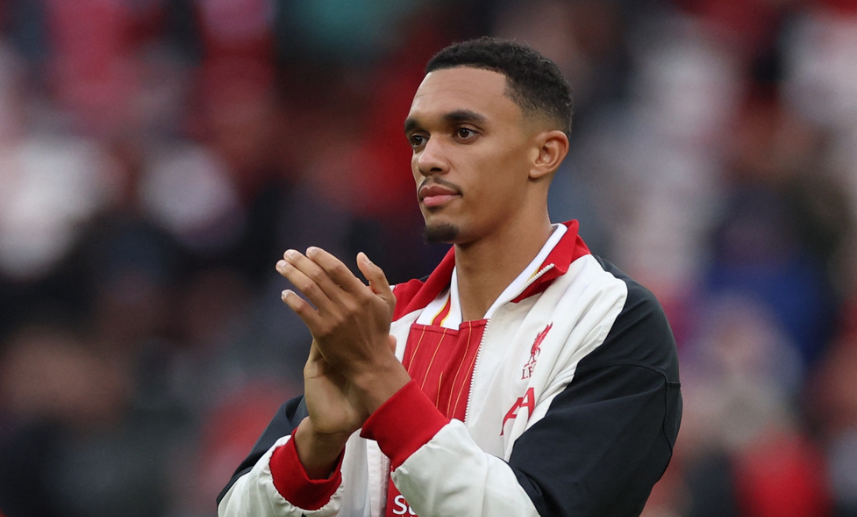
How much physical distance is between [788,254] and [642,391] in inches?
104

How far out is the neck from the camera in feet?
7.09

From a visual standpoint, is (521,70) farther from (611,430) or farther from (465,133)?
(611,430)

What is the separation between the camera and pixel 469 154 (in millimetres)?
2082

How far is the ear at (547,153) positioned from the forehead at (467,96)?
0.09 m

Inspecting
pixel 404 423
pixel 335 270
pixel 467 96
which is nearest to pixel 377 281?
pixel 335 270

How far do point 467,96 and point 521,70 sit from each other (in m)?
0.17

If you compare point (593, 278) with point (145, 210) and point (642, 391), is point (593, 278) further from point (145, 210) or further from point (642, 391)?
point (145, 210)

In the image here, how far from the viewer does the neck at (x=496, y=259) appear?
216cm

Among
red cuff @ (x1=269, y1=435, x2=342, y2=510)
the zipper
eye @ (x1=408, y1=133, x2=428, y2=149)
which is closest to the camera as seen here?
red cuff @ (x1=269, y1=435, x2=342, y2=510)

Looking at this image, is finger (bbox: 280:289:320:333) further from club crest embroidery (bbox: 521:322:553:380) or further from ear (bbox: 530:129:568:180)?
ear (bbox: 530:129:568:180)

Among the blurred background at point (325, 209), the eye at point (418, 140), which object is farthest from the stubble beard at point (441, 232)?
the blurred background at point (325, 209)

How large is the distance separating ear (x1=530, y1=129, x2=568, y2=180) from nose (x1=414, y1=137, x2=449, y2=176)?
0.23 meters

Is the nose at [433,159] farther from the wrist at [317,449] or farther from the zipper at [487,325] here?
the wrist at [317,449]

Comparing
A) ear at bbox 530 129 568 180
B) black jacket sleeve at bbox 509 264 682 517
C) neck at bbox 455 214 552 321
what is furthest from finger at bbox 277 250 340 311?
ear at bbox 530 129 568 180
